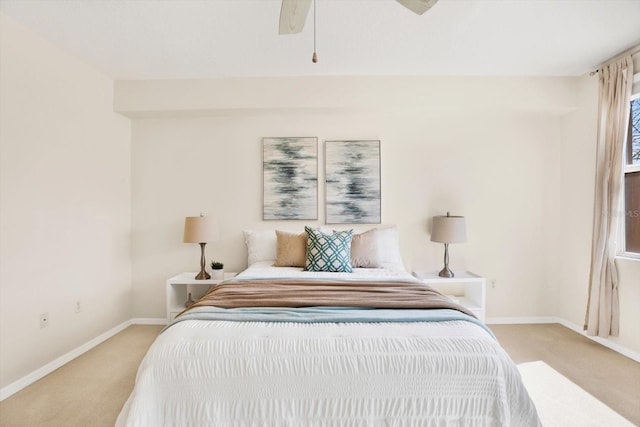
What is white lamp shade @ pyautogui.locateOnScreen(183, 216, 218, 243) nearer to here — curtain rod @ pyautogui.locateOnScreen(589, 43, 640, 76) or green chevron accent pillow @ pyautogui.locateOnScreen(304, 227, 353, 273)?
green chevron accent pillow @ pyautogui.locateOnScreen(304, 227, 353, 273)

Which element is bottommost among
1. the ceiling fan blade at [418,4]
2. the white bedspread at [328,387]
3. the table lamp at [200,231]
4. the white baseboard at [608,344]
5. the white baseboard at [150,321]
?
the white baseboard at [150,321]

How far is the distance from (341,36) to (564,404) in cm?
299

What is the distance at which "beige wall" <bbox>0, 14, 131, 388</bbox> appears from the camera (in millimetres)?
2195

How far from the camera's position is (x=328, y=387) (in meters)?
1.37

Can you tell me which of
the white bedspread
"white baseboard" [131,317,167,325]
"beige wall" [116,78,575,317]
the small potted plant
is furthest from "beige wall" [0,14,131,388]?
the white bedspread

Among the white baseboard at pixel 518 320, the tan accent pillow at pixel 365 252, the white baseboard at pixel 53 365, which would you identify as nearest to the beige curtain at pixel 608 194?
the white baseboard at pixel 518 320

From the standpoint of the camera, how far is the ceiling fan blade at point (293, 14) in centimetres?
160

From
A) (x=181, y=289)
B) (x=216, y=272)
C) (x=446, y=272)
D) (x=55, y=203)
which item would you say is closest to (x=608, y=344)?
(x=446, y=272)

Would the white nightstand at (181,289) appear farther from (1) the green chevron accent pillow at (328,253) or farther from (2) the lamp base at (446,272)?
(2) the lamp base at (446,272)

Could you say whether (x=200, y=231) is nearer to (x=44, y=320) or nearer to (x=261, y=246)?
(x=261, y=246)

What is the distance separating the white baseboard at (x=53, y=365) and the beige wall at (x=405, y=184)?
441 mm

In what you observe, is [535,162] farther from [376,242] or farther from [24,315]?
[24,315]

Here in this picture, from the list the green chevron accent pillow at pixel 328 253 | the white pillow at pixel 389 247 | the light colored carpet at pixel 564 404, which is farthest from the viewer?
the white pillow at pixel 389 247

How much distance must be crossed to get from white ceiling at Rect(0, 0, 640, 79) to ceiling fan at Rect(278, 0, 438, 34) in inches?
17.9
